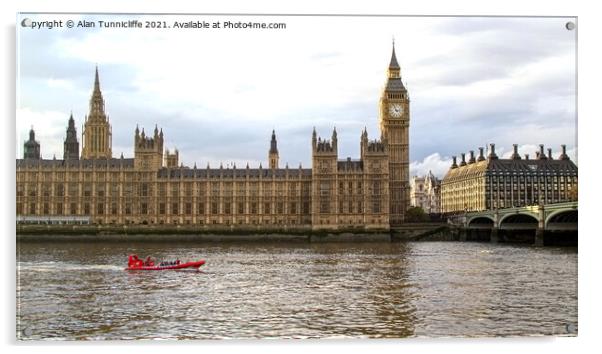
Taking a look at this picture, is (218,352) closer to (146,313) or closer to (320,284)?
(146,313)

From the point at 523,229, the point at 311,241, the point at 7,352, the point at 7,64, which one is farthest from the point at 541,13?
the point at 311,241

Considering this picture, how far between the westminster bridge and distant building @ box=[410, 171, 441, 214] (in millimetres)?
59238

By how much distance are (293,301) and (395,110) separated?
7727cm

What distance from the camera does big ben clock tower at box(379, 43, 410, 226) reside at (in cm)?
9688

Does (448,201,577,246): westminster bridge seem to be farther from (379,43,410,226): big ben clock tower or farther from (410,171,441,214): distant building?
(410,171,441,214): distant building

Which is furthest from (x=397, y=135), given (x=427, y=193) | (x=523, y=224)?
(x=427, y=193)

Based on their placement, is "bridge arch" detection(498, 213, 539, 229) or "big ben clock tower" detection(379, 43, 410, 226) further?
"big ben clock tower" detection(379, 43, 410, 226)

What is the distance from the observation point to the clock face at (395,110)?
329 ft

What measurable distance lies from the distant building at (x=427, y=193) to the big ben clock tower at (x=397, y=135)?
136ft

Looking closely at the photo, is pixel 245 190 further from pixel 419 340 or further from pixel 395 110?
pixel 419 340

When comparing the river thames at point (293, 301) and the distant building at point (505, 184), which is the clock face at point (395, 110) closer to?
the distant building at point (505, 184)

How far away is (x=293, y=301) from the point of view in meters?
25.1

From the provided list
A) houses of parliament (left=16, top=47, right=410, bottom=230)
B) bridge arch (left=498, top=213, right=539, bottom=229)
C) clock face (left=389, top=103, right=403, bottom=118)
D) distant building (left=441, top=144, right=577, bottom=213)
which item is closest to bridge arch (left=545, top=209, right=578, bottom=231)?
bridge arch (left=498, top=213, right=539, bottom=229)

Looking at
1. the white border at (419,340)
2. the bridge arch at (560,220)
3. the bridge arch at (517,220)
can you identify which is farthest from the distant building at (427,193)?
the white border at (419,340)
